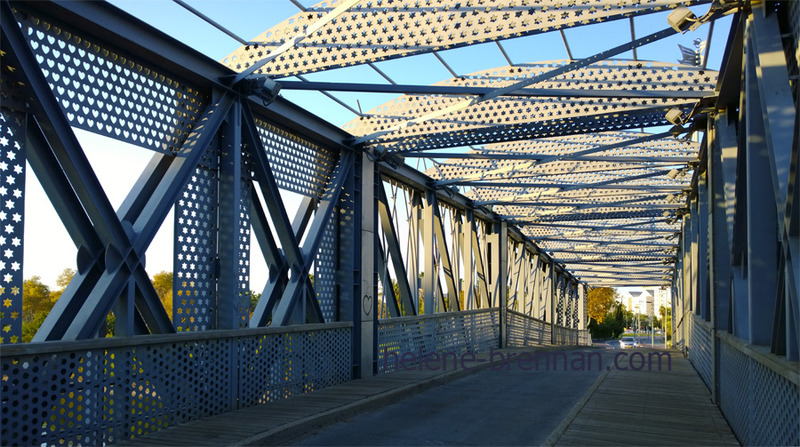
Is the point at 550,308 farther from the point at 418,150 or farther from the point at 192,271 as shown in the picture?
the point at 192,271

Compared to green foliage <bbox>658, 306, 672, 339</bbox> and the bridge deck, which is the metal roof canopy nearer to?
the bridge deck

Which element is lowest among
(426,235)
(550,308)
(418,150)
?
(550,308)

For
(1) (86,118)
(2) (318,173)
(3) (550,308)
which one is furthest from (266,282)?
(3) (550,308)

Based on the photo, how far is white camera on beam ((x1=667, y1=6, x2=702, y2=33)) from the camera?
295 inches

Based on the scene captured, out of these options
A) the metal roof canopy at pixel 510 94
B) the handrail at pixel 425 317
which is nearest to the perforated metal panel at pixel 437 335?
the handrail at pixel 425 317

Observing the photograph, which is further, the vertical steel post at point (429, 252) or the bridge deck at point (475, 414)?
the vertical steel post at point (429, 252)

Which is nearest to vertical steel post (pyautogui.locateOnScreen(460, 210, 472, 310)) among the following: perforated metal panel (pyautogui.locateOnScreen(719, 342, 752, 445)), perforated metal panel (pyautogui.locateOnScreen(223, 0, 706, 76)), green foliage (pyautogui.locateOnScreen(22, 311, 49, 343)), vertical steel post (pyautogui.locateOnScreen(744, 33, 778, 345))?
perforated metal panel (pyautogui.locateOnScreen(719, 342, 752, 445))

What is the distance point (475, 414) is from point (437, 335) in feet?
23.5

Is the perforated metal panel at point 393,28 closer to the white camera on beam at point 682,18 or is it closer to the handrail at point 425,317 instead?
the white camera on beam at point 682,18

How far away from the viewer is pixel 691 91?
1012cm

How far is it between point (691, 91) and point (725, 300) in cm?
311

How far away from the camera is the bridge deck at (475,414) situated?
23.9 feet

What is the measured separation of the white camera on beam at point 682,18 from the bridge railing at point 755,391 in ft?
11.5

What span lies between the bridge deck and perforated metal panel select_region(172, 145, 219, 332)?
A: 50.5 inches
